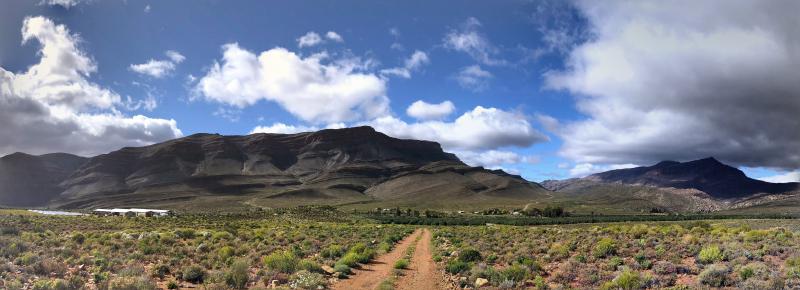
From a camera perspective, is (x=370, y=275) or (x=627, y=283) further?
(x=370, y=275)

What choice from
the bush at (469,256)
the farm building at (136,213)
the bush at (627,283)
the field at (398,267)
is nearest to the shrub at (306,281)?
the field at (398,267)

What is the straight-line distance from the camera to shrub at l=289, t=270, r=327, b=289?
1887 cm

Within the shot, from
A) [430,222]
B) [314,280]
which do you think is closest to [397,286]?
[314,280]

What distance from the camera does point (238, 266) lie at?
19.2m

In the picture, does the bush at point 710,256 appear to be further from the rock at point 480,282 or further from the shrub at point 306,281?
the shrub at point 306,281

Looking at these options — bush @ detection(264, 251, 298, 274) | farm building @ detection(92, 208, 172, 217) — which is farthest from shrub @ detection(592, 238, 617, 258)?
farm building @ detection(92, 208, 172, 217)

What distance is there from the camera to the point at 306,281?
19250 millimetres

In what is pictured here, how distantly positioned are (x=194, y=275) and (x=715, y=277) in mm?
21078

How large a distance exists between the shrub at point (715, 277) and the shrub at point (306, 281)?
14864 millimetres

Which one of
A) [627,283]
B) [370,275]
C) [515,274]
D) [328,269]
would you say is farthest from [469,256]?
[627,283]

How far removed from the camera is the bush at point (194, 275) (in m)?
20.2

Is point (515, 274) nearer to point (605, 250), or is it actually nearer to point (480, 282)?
point (480, 282)

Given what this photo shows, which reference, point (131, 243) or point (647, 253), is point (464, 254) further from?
point (131, 243)

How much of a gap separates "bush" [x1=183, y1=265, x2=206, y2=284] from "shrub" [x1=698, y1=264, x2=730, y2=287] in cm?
2024
